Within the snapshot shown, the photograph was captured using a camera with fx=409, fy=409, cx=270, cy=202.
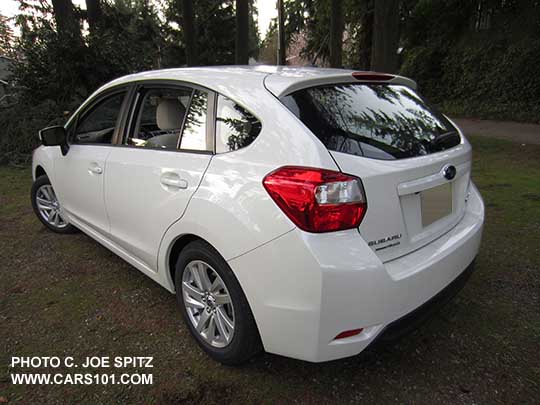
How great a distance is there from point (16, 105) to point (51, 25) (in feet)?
7.20

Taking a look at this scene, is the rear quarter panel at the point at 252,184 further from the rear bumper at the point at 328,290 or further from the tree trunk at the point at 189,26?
the tree trunk at the point at 189,26

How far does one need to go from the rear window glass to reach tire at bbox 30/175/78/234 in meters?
3.18

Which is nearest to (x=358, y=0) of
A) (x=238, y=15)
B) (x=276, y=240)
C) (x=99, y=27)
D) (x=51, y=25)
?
(x=238, y=15)

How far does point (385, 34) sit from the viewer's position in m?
7.88

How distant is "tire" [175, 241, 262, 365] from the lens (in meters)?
2.08

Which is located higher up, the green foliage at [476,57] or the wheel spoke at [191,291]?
the green foliage at [476,57]

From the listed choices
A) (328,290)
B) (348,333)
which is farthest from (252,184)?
(348,333)

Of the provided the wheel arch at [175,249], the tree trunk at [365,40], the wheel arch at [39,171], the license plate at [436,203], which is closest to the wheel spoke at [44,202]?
the wheel arch at [39,171]

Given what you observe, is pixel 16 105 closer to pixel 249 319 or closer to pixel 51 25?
pixel 51 25

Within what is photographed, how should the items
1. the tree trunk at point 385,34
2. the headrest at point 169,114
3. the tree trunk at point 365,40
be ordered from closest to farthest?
A: the headrest at point 169,114, the tree trunk at point 385,34, the tree trunk at point 365,40

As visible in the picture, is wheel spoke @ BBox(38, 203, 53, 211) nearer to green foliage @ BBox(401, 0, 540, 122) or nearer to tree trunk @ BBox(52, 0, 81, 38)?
tree trunk @ BBox(52, 0, 81, 38)

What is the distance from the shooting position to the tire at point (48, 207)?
13.8 feet

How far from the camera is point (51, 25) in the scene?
9672 mm

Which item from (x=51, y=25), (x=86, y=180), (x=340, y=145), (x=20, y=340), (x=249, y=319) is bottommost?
(x=20, y=340)
